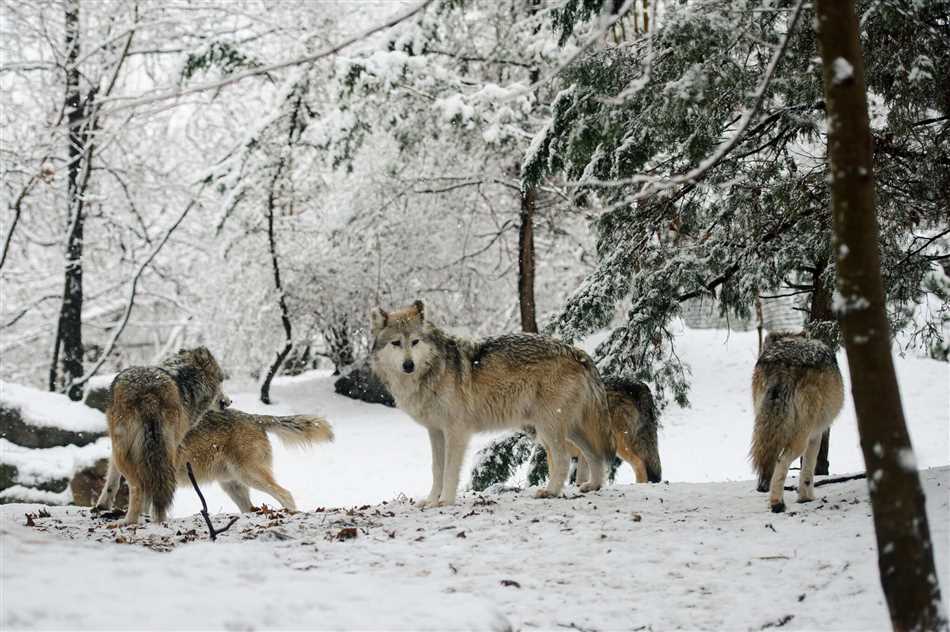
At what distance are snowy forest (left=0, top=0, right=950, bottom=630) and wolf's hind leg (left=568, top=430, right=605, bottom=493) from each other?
52 cm

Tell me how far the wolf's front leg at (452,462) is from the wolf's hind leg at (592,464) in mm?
981

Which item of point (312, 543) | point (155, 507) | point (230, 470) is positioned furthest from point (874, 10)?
point (230, 470)

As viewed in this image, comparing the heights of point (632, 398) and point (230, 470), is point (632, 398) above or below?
above

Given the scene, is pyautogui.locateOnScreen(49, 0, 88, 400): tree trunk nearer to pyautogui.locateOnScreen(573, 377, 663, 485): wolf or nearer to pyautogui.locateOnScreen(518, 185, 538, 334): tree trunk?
pyautogui.locateOnScreen(518, 185, 538, 334): tree trunk

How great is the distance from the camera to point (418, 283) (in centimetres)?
2117

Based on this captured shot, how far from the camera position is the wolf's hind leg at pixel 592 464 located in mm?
7625

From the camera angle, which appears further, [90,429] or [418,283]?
[418,283]

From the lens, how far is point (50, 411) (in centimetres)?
1398

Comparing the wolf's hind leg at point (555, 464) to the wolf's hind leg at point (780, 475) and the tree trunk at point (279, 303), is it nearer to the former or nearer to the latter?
the wolf's hind leg at point (780, 475)

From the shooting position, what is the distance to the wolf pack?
6.40 meters

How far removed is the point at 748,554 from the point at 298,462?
12800 mm

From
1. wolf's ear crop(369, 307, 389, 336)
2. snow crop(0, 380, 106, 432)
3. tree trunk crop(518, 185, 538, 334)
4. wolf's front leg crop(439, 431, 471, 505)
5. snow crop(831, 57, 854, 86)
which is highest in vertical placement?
tree trunk crop(518, 185, 538, 334)

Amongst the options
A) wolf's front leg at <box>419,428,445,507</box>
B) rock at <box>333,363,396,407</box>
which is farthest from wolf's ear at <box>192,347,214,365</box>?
rock at <box>333,363,396,407</box>

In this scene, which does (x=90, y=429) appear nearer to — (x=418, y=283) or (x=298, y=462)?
(x=298, y=462)
